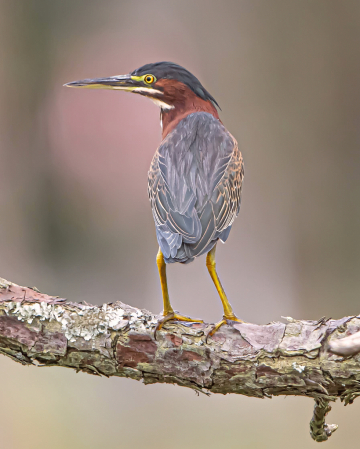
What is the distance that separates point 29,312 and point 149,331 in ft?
1.00

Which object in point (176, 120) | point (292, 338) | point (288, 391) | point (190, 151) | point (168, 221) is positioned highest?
point (176, 120)

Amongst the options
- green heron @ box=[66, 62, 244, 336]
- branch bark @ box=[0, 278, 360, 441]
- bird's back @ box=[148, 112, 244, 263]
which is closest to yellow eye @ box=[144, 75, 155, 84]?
green heron @ box=[66, 62, 244, 336]

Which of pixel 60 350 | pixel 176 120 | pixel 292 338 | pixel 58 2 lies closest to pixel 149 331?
pixel 60 350

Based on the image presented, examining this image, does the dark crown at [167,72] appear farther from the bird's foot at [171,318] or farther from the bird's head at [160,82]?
the bird's foot at [171,318]

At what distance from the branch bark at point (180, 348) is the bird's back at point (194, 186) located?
0.21 meters

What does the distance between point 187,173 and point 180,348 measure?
485mm

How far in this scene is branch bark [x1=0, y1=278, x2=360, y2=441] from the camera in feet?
3.71

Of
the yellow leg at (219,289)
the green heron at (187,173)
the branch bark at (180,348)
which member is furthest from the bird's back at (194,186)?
the branch bark at (180,348)

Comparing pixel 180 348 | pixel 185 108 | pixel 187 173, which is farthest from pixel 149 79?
pixel 180 348

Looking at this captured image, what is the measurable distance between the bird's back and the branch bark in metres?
0.21

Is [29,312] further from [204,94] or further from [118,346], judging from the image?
[204,94]

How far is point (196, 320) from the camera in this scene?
138cm

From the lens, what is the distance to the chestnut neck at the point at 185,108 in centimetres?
159

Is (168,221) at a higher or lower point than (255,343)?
higher
